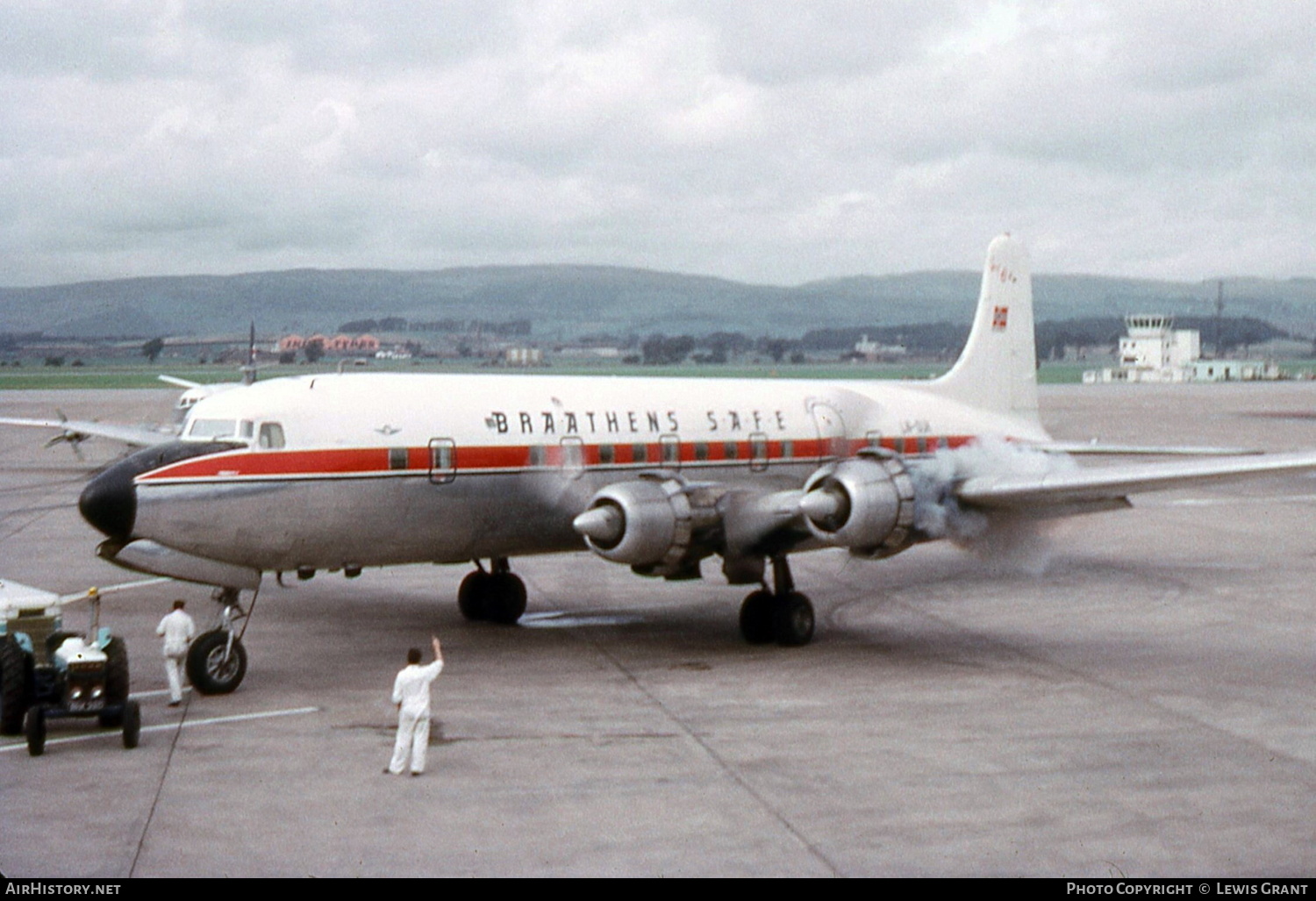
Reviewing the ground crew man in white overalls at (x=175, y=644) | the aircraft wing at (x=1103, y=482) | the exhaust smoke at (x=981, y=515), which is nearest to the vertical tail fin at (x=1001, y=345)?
the exhaust smoke at (x=981, y=515)

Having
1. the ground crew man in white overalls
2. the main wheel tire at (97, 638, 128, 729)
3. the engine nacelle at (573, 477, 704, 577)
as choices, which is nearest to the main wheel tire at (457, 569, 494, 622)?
the engine nacelle at (573, 477, 704, 577)

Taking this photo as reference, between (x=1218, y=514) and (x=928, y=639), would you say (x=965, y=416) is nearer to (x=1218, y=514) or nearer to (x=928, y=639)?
(x=928, y=639)

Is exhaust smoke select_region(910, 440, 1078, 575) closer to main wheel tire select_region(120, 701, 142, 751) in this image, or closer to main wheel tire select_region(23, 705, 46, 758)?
main wheel tire select_region(120, 701, 142, 751)

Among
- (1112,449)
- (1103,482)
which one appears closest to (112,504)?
(1103,482)

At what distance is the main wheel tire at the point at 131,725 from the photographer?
14000 millimetres

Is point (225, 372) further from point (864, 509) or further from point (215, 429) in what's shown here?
point (864, 509)

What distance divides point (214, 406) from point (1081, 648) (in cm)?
1238

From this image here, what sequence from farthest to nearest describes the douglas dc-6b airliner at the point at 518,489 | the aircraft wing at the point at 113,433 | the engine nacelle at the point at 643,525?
1. the aircraft wing at the point at 113,433
2. the engine nacelle at the point at 643,525
3. the douglas dc-6b airliner at the point at 518,489

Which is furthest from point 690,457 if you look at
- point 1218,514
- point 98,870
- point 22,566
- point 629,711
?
point 1218,514

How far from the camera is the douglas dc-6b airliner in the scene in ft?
54.5

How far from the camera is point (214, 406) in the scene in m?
17.6

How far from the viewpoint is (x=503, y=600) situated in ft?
70.4

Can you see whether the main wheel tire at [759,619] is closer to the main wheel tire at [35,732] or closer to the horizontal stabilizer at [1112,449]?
the horizontal stabilizer at [1112,449]

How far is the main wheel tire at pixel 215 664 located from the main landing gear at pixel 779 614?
7.12 meters
